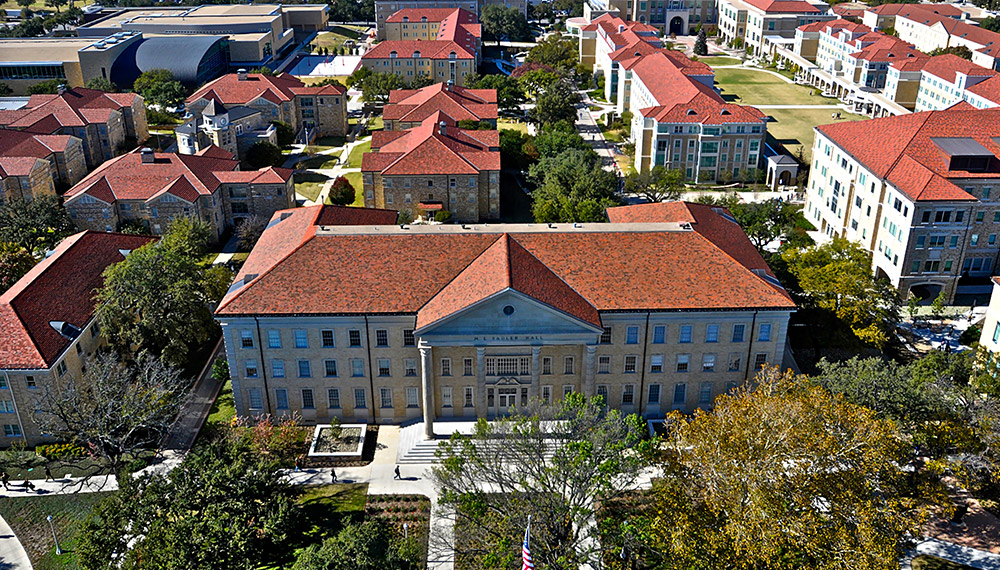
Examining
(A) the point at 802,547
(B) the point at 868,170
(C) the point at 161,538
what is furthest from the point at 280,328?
(B) the point at 868,170

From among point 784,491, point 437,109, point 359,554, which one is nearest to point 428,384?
point 359,554

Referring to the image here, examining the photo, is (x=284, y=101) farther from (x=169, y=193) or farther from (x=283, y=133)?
(x=169, y=193)

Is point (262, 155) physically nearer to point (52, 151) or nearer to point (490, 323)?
point (52, 151)

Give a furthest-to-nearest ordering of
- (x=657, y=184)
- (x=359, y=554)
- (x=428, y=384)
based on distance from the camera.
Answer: (x=657, y=184) → (x=428, y=384) → (x=359, y=554)

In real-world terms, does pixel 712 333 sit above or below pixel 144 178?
above

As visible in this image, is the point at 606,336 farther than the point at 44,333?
No

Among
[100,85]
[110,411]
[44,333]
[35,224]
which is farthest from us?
[100,85]

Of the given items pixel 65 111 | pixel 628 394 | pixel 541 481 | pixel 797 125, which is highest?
pixel 65 111
